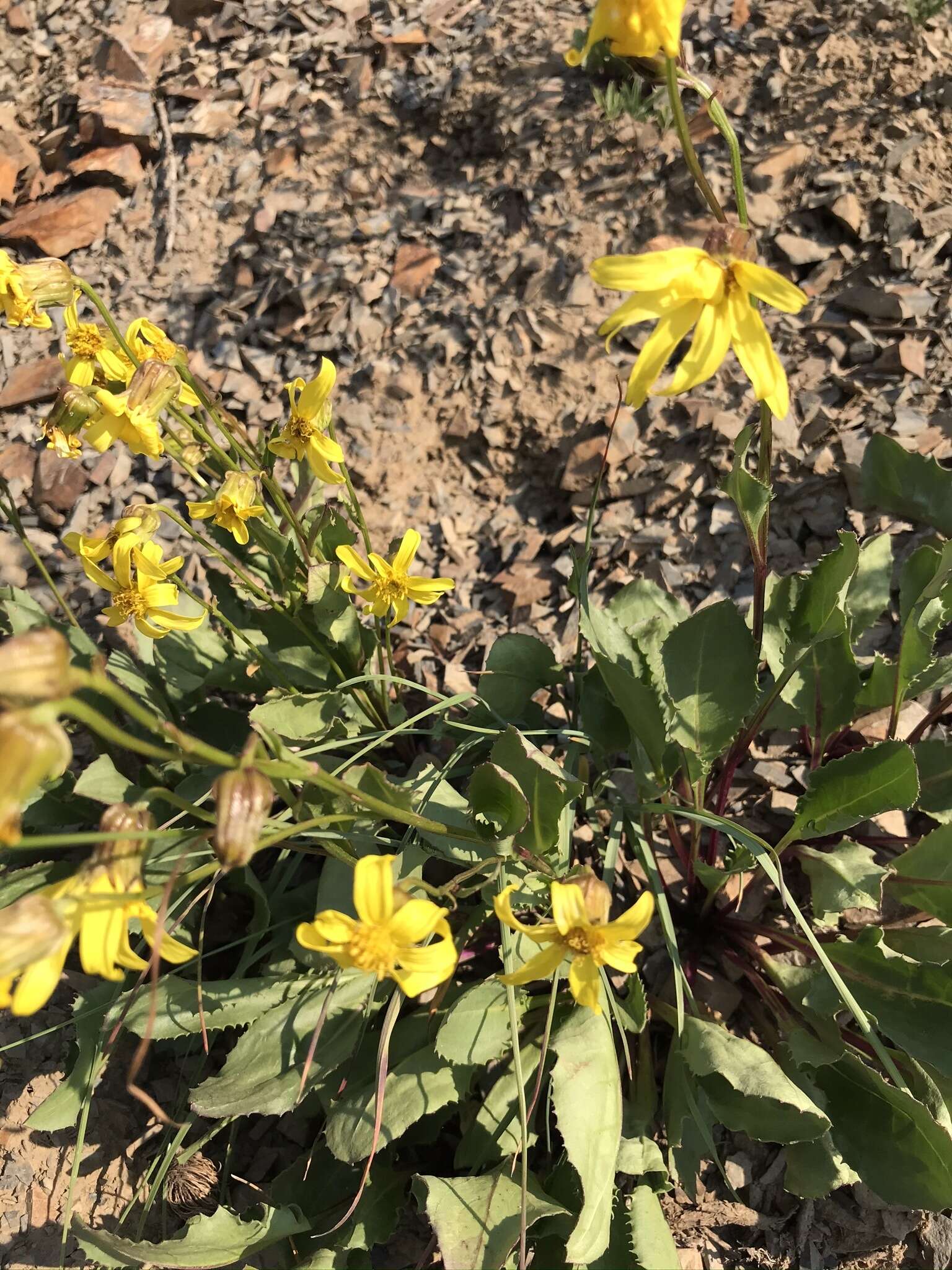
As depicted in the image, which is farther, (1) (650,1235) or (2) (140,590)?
(2) (140,590)

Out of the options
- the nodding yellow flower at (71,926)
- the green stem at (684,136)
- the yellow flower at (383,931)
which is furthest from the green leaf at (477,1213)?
the green stem at (684,136)

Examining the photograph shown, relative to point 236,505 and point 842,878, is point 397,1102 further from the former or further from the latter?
point 236,505

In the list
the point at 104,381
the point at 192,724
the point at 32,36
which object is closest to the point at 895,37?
the point at 104,381

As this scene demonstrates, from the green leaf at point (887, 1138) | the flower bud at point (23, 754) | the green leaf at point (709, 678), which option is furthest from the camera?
the green leaf at point (709, 678)

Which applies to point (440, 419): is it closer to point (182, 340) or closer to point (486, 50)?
point (182, 340)

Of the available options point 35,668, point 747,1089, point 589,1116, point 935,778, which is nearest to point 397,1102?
point 589,1116

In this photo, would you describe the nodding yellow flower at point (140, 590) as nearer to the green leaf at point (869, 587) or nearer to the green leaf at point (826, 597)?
the green leaf at point (826, 597)

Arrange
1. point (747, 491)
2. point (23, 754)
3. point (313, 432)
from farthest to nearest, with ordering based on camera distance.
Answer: point (313, 432)
point (747, 491)
point (23, 754)
